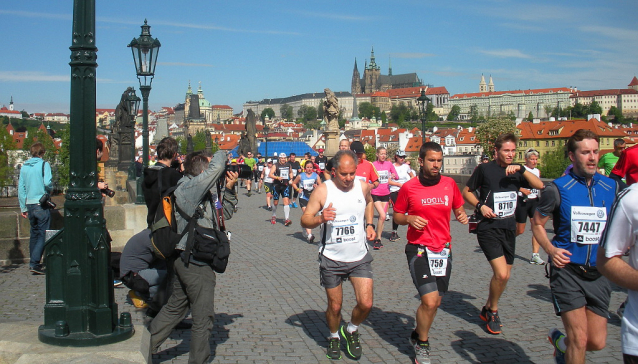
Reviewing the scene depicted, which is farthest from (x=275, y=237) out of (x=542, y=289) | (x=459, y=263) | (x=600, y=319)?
(x=600, y=319)

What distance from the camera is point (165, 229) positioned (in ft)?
15.7

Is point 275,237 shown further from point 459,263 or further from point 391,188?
point 459,263

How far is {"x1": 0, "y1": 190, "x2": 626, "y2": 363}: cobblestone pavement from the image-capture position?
5.30m

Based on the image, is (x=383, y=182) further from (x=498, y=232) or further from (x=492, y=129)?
(x=492, y=129)

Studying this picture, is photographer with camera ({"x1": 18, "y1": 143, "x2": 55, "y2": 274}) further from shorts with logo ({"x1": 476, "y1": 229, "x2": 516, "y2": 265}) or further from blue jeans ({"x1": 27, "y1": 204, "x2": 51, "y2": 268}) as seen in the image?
shorts with logo ({"x1": 476, "y1": 229, "x2": 516, "y2": 265})

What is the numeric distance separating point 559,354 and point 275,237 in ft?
30.6

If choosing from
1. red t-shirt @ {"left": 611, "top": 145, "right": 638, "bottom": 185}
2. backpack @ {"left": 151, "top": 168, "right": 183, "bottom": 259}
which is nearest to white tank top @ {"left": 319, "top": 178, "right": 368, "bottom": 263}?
backpack @ {"left": 151, "top": 168, "right": 183, "bottom": 259}

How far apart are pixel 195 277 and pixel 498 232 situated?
306cm

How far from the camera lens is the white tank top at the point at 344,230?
205 inches

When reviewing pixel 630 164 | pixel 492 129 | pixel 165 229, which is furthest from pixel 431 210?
pixel 492 129

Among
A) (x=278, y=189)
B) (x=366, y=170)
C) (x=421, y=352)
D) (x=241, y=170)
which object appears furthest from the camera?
(x=278, y=189)

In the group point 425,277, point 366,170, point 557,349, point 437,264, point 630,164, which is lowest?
point 557,349

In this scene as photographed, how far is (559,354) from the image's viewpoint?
14.6ft

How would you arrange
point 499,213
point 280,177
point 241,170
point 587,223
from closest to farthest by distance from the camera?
point 587,223 < point 241,170 < point 499,213 < point 280,177
